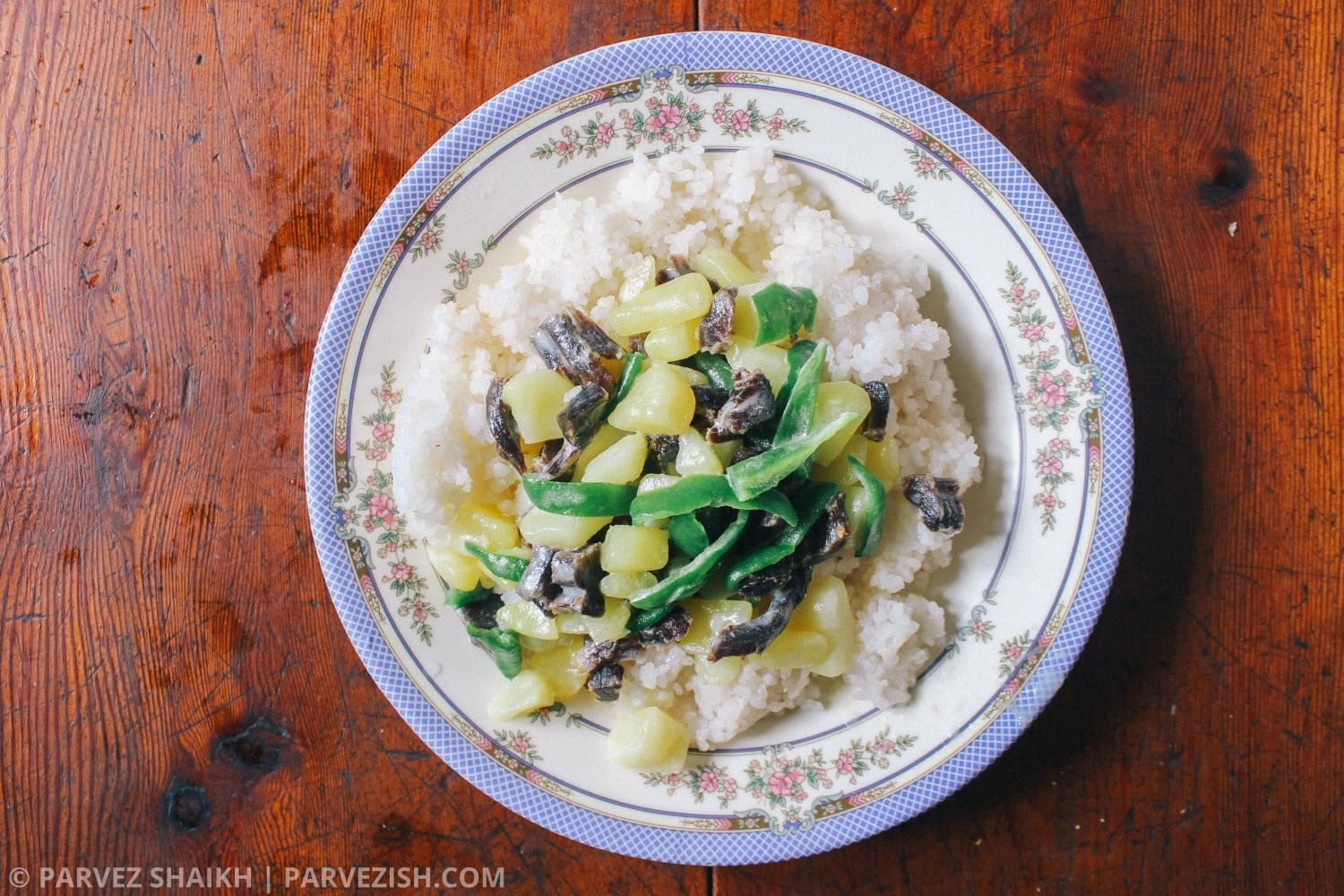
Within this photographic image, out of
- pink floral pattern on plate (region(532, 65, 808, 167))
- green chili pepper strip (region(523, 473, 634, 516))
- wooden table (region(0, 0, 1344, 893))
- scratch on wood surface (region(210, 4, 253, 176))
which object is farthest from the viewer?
scratch on wood surface (region(210, 4, 253, 176))

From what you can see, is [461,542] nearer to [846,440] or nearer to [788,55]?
[846,440]

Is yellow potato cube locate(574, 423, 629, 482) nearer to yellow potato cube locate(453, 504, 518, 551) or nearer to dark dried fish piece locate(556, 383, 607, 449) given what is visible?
dark dried fish piece locate(556, 383, 607, 449)

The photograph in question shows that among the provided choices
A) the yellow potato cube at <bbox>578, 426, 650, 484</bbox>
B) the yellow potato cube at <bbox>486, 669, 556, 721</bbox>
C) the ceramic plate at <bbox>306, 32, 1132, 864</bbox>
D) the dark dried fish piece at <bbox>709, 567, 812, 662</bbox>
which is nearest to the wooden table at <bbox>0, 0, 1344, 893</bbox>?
the ceramic plate at <bbox>306, 32, 1132, 864</bbox>

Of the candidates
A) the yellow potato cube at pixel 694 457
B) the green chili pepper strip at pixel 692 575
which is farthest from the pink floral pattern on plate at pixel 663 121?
the green chili pepper strip at pixel 692 575

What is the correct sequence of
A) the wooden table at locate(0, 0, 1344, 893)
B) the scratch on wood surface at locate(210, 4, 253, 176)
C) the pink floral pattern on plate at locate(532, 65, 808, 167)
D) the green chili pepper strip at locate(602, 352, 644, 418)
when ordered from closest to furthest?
the green chili pepper strip at locate(602, 352, 644, 418), the pink floral pattern on plate at locate(532, 65, 808, 167), the wooden table at locate(0, 0, 1344, 893), the scratch on wood surface at locate(210, 4, 253, 176)

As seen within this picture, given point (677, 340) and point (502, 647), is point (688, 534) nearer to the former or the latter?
point (677, 340)

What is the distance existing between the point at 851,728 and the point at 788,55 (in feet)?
6.38

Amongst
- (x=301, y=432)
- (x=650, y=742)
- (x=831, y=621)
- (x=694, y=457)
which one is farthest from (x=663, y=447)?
(x=301, y=432)

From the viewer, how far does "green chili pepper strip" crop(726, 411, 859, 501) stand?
217 centimetres

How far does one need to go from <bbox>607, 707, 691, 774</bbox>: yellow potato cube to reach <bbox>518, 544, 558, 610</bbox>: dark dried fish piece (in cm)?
45

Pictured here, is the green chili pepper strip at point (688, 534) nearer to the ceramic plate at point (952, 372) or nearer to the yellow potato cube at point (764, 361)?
the yellow potato cube at point (764, 361)

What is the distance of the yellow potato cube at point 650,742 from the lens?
97.2 inches

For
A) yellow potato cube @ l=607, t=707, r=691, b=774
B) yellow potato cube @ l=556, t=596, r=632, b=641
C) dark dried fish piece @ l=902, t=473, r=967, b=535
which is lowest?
yellow potato cube @ l=607, t=707, r=691, b=774

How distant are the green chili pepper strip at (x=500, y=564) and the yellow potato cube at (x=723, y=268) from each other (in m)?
0.98
